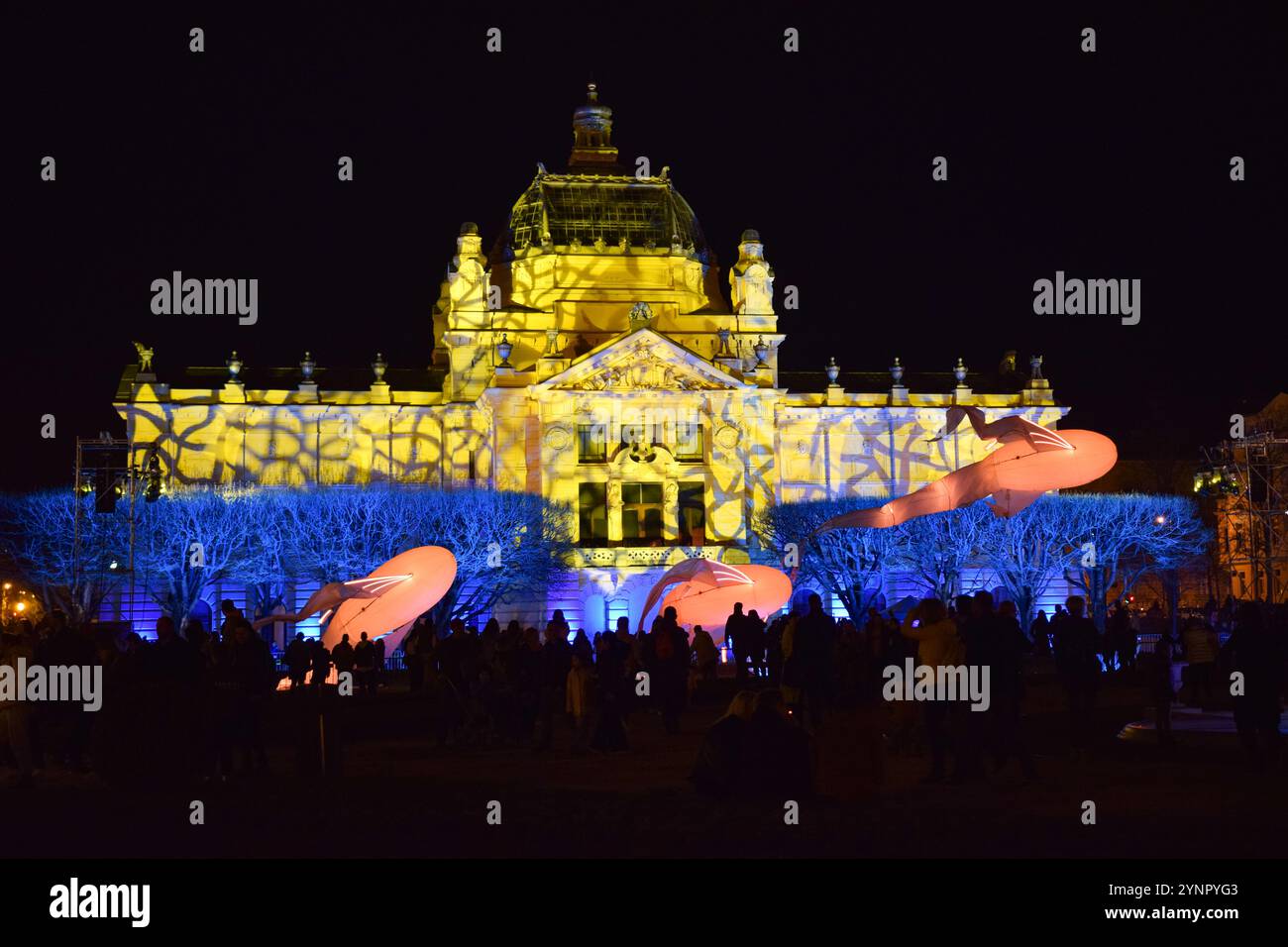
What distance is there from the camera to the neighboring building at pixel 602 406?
75.9m

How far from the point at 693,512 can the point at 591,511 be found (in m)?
4.20

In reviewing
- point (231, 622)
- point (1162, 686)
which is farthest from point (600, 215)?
point (1162, 686)

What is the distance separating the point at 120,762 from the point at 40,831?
3.02 m

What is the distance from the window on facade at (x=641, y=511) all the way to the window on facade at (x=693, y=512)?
1079 mm

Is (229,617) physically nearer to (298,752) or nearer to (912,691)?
(298,752)

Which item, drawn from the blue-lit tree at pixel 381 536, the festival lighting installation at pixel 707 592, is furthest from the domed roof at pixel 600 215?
the festival lighting installation at pixel 707 592

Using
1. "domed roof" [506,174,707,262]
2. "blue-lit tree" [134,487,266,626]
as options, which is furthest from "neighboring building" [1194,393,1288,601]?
"blue-lit tree" [134,487,266,626]

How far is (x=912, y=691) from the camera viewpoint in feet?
78.0

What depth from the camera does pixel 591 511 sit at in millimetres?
75938

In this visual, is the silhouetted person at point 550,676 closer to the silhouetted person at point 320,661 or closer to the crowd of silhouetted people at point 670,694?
the crowd of silhouetted people at point 670,694

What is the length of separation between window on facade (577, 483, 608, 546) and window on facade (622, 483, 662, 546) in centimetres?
81

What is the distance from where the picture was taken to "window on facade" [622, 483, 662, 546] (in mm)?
75562
